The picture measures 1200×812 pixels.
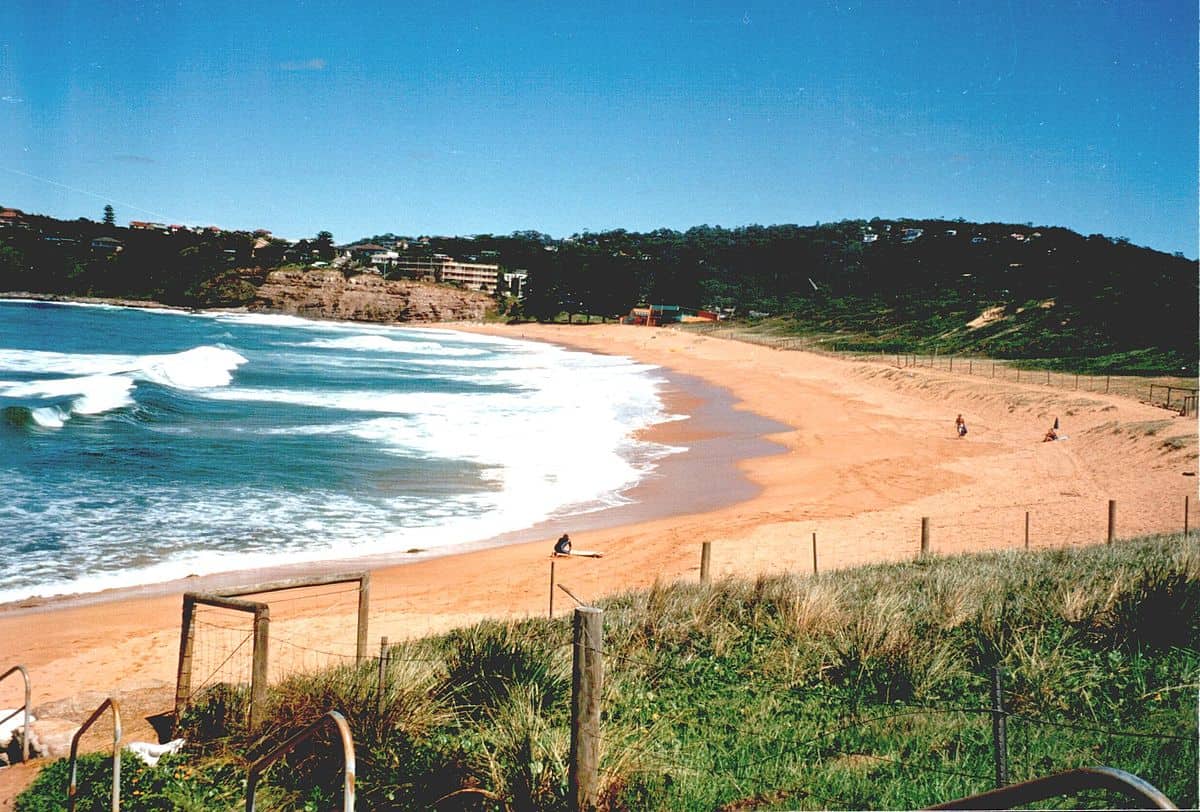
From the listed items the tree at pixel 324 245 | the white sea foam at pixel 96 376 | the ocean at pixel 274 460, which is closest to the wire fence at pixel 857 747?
the ocean at pixel 274 460

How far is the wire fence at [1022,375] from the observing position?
109 feet

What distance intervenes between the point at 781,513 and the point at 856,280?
100597 mm

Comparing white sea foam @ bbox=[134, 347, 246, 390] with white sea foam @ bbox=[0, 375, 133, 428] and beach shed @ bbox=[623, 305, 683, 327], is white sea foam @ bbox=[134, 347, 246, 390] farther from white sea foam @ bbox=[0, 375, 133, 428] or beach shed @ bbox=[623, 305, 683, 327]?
beach shed @ bbox=[623, 305, 683, 327]

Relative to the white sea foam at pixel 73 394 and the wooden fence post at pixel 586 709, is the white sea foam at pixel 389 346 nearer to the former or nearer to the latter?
the white sea foam at pixel 73 394

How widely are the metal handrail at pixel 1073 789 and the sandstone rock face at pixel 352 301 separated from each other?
127258 mm

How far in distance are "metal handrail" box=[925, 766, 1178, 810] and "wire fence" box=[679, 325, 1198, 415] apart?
31246mm

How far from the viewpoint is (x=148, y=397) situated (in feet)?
106

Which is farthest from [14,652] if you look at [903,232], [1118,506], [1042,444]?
[903,232]

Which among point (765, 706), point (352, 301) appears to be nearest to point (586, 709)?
point (765, 706)

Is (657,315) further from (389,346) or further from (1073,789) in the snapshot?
(1073,789)

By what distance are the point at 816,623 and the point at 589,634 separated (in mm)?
3892

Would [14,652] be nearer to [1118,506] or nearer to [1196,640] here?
[1196,640]

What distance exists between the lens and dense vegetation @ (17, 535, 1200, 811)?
499cm

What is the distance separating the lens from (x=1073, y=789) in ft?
8.48
